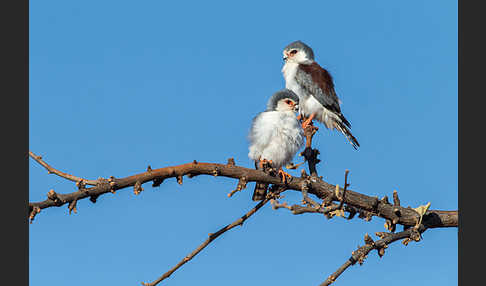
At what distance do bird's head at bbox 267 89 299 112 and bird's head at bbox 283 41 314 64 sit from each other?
2.61 meters

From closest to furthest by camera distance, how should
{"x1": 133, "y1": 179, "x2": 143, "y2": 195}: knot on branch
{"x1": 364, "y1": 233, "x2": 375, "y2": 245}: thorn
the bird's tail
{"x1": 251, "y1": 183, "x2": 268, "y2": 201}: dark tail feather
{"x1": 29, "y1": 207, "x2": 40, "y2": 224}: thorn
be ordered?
1. {"x1": 29, "y1": 207, "x2": 40, "y2": 224}: thorn
2. {"x1": 133, "y1": 179, "x2": 143, "y2": 195}: knot on branch
3. {"x1": 364, "y1": 233, "x2": 375, "y2": 245}: thorn
4. {"x1": 251, "y1": 183, "x2": 268, "y2": 201}: dark tail feather
5. the bird's tail

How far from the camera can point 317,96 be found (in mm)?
8383

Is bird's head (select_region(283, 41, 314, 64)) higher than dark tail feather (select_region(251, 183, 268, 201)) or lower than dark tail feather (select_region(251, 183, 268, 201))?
higher

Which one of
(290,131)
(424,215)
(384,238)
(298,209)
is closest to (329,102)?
(290,131)

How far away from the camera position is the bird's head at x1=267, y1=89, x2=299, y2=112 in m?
6.22

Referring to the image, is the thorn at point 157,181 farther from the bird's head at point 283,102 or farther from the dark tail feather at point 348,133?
the dark tail feather at point 348,133

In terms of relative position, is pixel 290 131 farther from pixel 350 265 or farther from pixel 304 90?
pixel 304 90

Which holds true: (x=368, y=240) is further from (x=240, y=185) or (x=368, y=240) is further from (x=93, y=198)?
(x=93, y=198)

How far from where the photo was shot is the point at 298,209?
3.29 metres

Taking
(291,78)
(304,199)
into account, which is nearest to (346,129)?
(291,78)

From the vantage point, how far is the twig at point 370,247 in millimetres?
3859

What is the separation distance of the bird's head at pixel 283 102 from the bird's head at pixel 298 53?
8.55 ft

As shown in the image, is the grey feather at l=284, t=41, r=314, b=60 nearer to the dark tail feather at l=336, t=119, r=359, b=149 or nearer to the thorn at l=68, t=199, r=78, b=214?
the dark tail feather at l=336, t=119, r=359, b=149

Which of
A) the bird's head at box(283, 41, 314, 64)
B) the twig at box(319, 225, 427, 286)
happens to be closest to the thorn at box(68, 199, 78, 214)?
the twig at box(319, 225, 427, 286)
